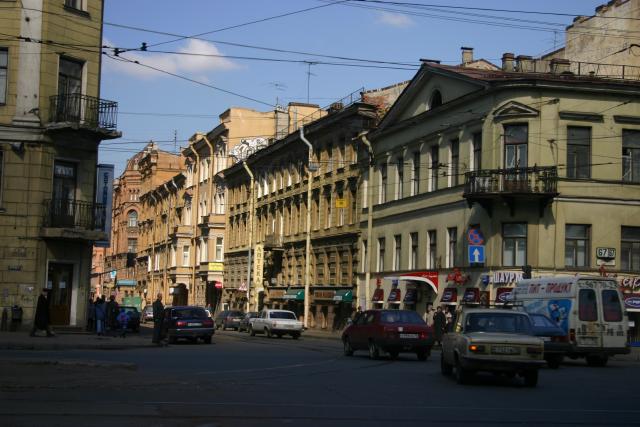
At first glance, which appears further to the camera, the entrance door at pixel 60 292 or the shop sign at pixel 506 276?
the shop sign at pixel 506 276

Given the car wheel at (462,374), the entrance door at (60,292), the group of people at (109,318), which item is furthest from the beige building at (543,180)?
the car wheel at (462,374)

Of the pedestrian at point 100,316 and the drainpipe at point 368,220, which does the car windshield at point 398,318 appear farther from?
the drainpipe at point 368,220

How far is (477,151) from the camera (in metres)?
42.4

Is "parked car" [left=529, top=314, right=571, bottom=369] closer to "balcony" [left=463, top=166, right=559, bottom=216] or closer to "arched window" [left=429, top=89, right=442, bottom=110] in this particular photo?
"balcony" [left=463, top=166, right=559, bottom=216]

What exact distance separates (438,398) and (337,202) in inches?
1581

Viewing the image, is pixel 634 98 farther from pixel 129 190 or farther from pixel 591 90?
pixel 129 190

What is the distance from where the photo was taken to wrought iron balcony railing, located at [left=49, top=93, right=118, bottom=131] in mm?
35844

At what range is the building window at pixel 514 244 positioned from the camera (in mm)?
39500

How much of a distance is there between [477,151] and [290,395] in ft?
92.7

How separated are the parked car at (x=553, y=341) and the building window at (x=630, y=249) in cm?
1483

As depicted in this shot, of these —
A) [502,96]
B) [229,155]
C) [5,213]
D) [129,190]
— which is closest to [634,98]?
[502,96]

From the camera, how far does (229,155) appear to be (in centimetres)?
8000

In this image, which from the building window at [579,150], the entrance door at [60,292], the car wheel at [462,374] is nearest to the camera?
the car wheel at [462,374]

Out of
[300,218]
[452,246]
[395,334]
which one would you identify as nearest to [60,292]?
[395,334]
